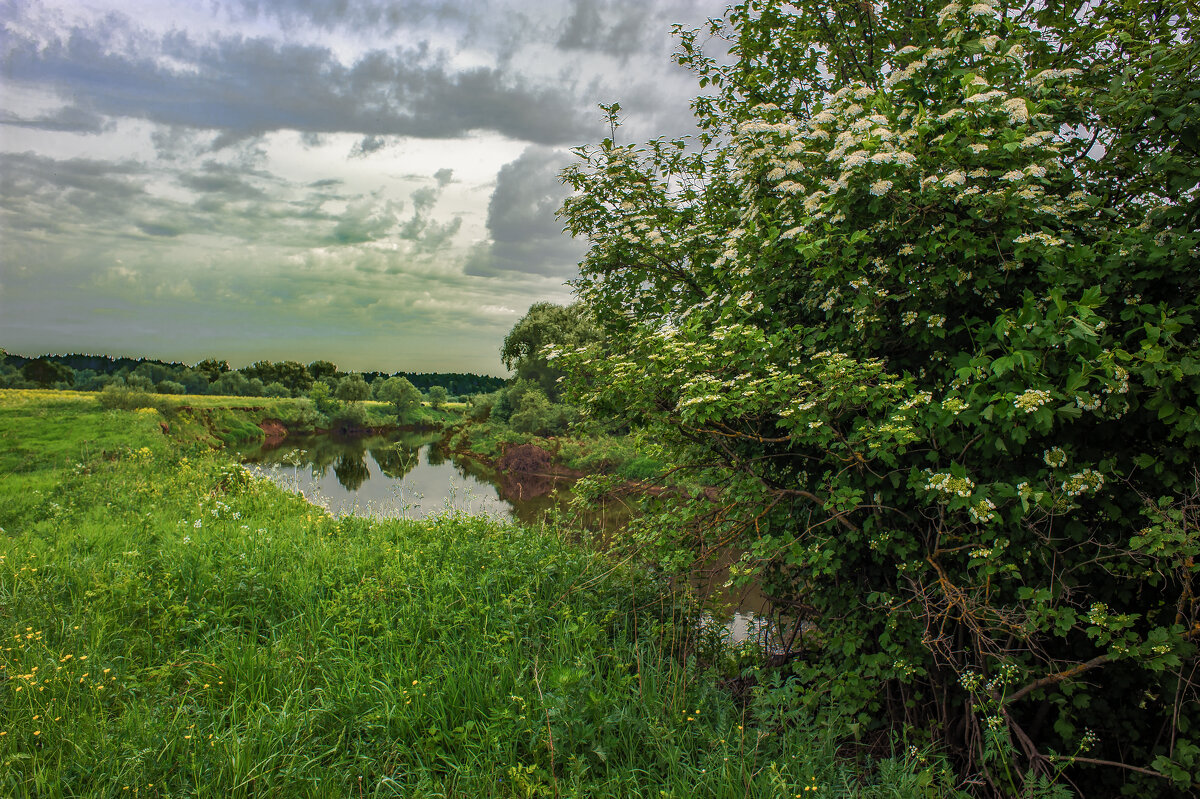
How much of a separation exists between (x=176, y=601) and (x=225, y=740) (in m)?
2.13

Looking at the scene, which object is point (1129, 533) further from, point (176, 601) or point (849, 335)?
point (176, 601)

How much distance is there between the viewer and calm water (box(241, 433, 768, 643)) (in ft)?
21.4

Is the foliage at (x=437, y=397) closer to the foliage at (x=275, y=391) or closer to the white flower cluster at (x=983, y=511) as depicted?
the foliage at (x=275, y=391)

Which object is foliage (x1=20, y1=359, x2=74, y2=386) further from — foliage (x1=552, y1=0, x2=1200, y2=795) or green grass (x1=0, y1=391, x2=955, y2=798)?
foliage (x1=552, y1=0, x2=1200, y2=795)

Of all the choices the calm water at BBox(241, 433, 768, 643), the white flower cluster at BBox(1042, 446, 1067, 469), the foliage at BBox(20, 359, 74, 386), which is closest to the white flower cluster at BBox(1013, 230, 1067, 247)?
the white flower cluster at BBox(1042, 446, 1067, 469)

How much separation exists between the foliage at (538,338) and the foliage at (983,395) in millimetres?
21514

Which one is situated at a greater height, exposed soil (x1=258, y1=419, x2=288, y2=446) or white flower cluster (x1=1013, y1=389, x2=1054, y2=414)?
white flower cluster (x1=1013, y1=389, x2=1054, y2=414)

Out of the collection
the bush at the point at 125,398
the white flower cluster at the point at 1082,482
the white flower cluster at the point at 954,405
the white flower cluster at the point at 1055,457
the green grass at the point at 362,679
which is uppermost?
the white flower cluster at the point at 954,405

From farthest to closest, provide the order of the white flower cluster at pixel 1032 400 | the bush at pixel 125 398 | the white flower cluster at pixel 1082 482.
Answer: the bush at pixel 125 398 < the white flower cluster at pixel 1082 482 < the white flower cluster at pixel 1032 400

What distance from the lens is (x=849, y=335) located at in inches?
140

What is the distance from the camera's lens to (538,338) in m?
29.2

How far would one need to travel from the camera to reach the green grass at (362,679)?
2652mm

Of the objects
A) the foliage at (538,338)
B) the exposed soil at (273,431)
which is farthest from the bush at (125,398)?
the foliage at (538,338)

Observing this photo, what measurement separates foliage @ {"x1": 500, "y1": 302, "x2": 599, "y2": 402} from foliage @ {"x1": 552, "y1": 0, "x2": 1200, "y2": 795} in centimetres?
2151
